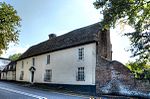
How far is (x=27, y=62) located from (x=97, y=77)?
21.9 m

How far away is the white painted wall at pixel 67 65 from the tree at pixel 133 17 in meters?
9.93

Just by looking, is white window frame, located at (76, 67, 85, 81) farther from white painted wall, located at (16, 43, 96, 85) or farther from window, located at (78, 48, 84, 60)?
window, located at (78, 48, 84, 60)

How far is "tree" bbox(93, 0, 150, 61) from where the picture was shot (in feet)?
51.9

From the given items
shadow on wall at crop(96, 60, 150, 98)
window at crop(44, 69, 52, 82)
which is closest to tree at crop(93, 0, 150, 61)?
shadow on wall at crop(96, 60, 150, 98)

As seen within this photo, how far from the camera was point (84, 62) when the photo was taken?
95.4 ft

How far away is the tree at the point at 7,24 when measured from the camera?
70.7ft

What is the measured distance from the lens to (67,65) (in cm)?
3189

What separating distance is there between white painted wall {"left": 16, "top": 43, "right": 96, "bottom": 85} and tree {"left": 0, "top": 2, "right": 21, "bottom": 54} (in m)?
9.69

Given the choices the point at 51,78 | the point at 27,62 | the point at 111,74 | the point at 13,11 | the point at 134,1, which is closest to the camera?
the point at 134,1

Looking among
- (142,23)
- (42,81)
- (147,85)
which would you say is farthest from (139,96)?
(42,81)

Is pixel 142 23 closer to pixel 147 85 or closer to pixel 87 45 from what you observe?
pixel 147 85

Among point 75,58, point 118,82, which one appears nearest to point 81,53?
point 75,58

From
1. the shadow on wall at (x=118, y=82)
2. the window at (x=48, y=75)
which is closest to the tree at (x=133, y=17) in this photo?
the shadow on wall at (x=118, y=82)

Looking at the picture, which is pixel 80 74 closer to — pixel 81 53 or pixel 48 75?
pixel 81 53
